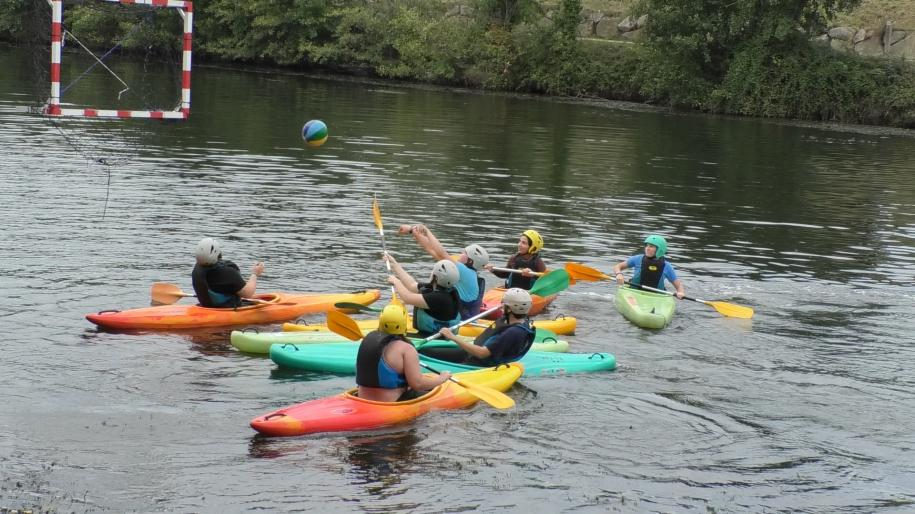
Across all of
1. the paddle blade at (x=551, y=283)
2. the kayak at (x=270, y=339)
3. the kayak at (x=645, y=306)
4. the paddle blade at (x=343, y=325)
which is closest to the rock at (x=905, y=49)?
the kayak at (x=645, y=306)

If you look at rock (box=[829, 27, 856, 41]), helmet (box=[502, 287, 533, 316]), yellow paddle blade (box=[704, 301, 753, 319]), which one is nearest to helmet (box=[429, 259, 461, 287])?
helmet (box=[502, 287, 533, 316])

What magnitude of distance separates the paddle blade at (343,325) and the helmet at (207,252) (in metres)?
2.56

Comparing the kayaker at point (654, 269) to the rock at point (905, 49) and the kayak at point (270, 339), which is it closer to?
the kayak at point (270, 339)

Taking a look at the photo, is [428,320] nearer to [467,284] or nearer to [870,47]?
[467,284]

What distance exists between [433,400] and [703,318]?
21.3 feet

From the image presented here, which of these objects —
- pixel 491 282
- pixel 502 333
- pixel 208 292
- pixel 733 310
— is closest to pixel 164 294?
pixel 208 292

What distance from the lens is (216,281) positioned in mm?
14438

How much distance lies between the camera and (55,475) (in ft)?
31.0

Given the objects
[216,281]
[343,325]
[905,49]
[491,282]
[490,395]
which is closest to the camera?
[490,395]

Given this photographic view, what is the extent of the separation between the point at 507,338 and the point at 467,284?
1608 millimetres

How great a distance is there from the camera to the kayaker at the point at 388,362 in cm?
1092

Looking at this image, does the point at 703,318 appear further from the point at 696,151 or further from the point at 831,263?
the point at 696,151

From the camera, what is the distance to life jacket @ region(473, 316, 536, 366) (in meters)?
12.7

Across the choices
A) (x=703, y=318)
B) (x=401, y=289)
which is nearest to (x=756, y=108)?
(x=703, y=318)
